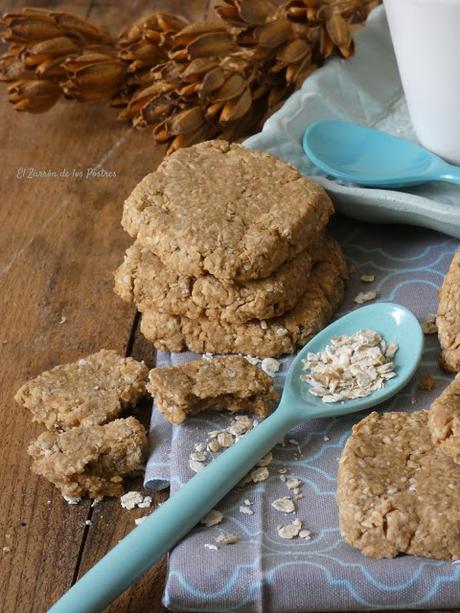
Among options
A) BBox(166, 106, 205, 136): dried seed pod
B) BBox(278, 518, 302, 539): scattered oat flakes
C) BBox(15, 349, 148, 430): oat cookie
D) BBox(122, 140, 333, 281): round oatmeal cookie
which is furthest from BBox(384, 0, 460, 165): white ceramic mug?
BBox(278, 518, 302, 539): scattered oat flakes

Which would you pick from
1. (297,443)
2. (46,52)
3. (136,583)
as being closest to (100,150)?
(46,52)

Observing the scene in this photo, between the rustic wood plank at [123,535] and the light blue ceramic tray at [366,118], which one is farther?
the light blue ceramic tray at [366,118]

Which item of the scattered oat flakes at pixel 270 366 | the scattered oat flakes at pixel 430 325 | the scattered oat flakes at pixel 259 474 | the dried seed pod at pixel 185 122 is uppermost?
the dried seed pod at pixel 185 122

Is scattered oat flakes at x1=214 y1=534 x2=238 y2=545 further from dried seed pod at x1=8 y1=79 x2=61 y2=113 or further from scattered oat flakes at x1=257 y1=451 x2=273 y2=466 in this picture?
dried seed pod at x1=8 y1=79 x2=61 y2=113

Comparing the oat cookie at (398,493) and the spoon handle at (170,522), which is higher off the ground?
the spoon handle at (170,522)

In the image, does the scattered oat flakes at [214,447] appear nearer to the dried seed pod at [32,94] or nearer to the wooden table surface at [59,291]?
the wooden table surface at [59,291]

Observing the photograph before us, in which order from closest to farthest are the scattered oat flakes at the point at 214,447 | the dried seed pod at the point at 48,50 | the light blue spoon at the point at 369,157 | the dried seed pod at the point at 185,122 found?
1. the scattered oat flakes at the point at 214,447
2. the light blue spoon at the point at 369,157
3. the dried seed pod at the point at 185,122
4. the dried seed pod at the point at 48,50

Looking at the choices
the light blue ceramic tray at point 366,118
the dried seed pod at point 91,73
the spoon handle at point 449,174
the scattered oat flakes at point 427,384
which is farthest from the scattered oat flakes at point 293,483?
the dried seed pod at point 91,73
